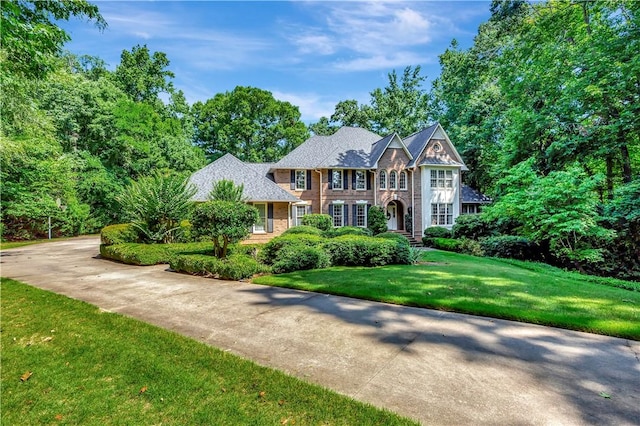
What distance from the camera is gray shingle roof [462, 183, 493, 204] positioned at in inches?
1017

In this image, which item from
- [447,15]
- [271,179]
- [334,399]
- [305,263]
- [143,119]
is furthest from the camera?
[143,119]

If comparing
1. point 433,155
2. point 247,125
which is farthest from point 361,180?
point 247,125

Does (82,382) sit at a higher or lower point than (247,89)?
lower

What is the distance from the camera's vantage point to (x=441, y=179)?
77.9 ft

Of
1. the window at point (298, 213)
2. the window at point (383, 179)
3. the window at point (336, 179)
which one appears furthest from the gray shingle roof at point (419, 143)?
the window at point (298, 213)

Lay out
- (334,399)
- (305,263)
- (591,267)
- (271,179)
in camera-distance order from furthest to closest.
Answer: (271,179)
(591,267)
(305,263)
(334,399)

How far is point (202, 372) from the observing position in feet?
11.3

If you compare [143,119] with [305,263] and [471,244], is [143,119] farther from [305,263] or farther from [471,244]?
[471,244]

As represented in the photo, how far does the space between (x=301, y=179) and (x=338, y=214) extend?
13.2ft

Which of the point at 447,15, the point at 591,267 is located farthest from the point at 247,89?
the point at 591,267

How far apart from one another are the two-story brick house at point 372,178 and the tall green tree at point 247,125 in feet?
48.7

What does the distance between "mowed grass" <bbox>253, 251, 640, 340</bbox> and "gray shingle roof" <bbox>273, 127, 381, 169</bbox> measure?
14.2 m

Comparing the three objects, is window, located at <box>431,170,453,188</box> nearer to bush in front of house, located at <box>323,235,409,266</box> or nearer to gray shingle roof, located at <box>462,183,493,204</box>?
gray shingle roof, located at <box>462,183,493,204</box>

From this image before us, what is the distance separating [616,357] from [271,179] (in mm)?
21388
